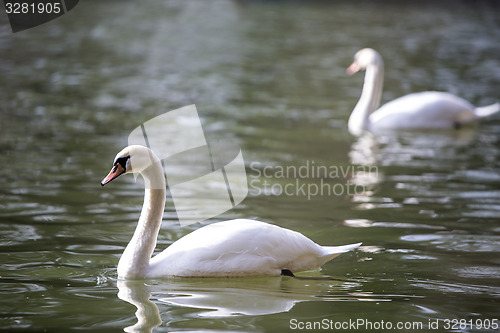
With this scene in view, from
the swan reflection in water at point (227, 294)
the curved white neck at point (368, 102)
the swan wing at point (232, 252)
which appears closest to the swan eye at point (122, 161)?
the swan wing at point (232, 252)

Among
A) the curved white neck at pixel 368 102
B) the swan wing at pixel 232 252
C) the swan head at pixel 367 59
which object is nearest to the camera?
the swan wing at pixel 232 252

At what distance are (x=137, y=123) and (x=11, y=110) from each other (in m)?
2.04

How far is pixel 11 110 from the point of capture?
11.9m

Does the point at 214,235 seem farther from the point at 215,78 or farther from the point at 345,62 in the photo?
the point at 345,62

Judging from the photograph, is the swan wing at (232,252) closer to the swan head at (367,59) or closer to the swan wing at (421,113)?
the swan wing at (421,113)

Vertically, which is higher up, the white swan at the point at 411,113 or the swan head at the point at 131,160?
the swan head at the point at 131,160

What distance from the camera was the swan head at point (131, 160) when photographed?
530cm

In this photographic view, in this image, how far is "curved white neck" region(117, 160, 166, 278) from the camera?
5316 mm

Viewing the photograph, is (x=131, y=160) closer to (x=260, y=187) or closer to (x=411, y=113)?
(x=260, y=187)

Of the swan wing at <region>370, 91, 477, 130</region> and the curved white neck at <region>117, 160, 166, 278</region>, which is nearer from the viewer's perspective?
the curved white neck at <region>117, 160, 166, 278</region>

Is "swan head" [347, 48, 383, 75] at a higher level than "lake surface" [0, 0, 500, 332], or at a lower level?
higher

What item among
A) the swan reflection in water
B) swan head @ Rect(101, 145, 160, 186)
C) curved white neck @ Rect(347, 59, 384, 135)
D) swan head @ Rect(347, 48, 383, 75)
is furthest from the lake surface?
swan head @ Rect(347, 48, 383, 75)

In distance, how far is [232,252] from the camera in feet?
17.4

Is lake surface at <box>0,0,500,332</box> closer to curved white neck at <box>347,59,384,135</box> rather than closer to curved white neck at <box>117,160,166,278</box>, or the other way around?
curved white neck at <box>117,160,166,278</box>
